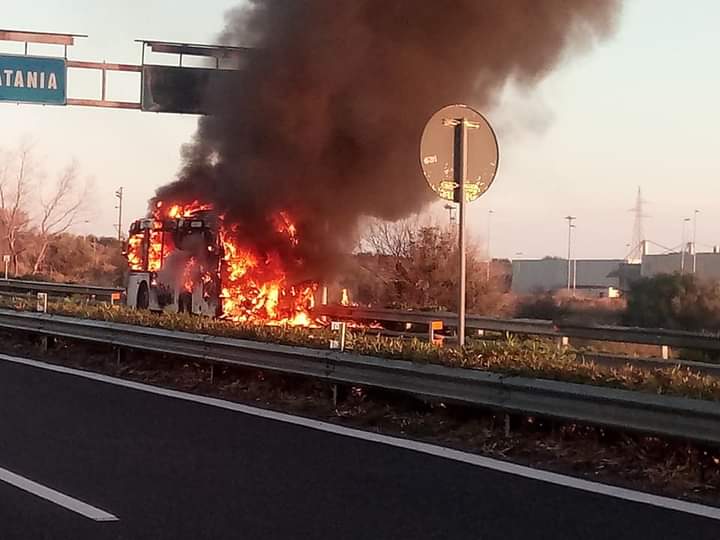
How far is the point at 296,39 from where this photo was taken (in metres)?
18.3

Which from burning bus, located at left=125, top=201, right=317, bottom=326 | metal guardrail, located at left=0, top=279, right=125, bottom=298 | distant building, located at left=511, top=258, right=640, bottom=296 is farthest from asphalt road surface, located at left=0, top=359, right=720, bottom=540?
distant building, located at left=511, top=258, right=640, bottom=296

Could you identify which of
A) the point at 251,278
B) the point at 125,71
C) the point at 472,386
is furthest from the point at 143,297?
the point at 472,386

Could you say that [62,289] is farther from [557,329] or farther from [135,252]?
[557,329]

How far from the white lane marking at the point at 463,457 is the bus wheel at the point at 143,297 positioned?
24.3 feet

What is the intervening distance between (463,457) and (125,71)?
14533 millimetres

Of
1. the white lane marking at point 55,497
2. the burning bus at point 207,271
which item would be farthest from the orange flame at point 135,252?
the white lane marking at point 55,497

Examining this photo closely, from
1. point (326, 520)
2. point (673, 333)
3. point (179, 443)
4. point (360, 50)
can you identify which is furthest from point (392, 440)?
point (360, 50)

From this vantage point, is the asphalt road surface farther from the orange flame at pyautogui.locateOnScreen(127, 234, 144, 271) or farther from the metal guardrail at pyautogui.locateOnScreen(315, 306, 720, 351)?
the orange flame at pyautogui.locateOnScreen(127, 234, 144, 271)

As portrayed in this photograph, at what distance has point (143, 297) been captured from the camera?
17625 mm

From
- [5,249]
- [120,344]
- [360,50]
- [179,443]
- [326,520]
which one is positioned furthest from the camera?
[5,249]

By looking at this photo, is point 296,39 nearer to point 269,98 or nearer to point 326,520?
point 269,98

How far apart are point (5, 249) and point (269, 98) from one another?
3896cm

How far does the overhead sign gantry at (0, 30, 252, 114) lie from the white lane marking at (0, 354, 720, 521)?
10.1 m

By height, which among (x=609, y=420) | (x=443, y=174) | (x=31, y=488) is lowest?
(x=31, y=488)
